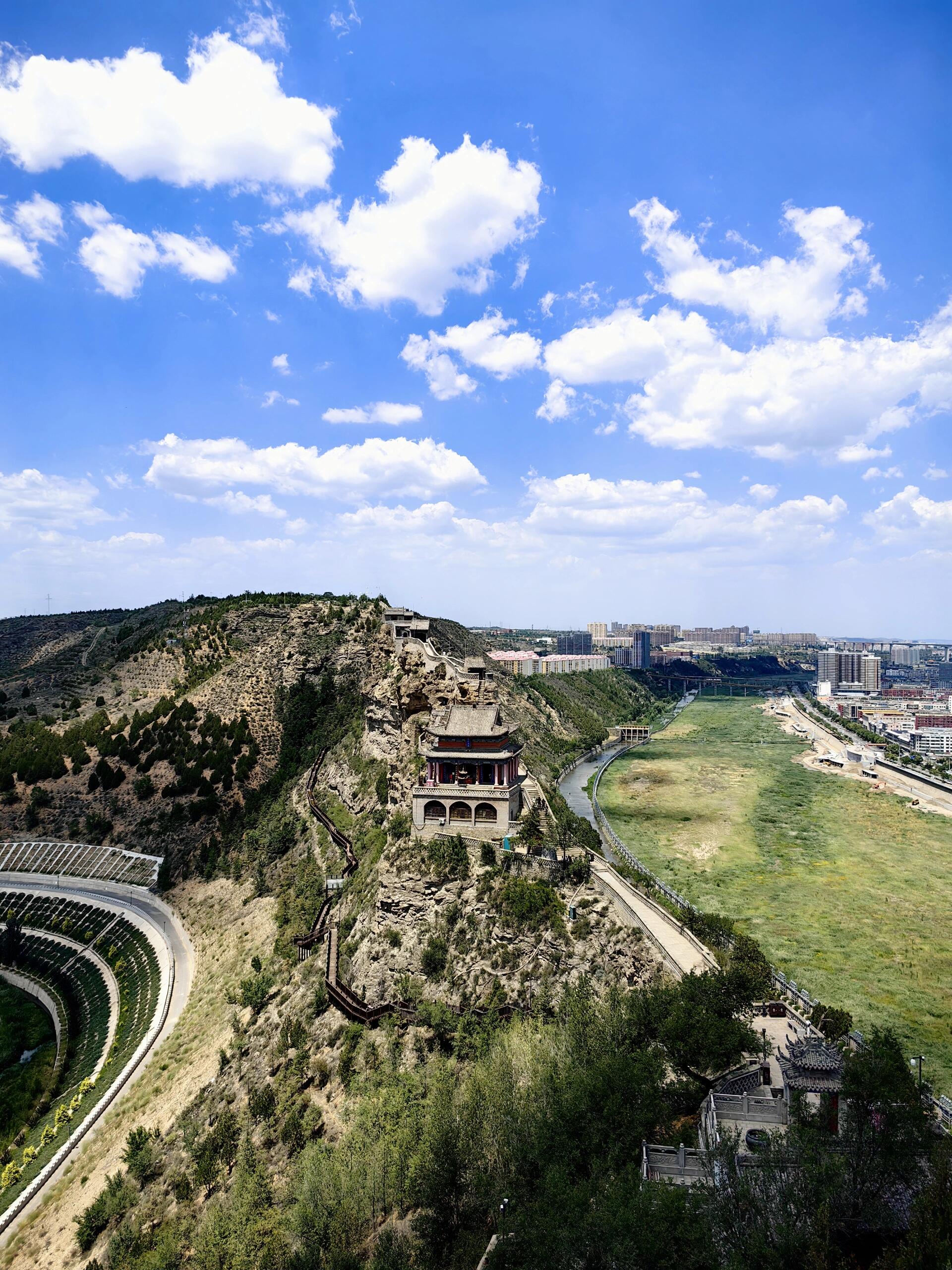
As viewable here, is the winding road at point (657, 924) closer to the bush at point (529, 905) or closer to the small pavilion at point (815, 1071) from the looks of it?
the bush at point (529, 905)

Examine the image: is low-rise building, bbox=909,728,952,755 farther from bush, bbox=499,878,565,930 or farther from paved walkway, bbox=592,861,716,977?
bush, bbox=499,878,565,930

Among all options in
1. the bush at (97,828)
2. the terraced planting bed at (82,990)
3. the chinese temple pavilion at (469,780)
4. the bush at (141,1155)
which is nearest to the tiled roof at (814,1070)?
the chinese temple pavilion at (469,780)

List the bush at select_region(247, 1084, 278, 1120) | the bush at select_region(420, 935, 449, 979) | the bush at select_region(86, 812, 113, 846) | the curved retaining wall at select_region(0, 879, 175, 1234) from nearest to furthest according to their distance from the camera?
the curved retaining wall at select_region(0, 879, 175, 1234) → the bush at select_region(247, 1084, 278, 1120) → the bush at select_region(420, 935, 449, 979) → the bush at select_region(86, 812, 113, 846)

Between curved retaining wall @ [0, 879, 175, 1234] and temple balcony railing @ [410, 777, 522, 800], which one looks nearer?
curved retaining wall @ [0, 879, 175, 1234]

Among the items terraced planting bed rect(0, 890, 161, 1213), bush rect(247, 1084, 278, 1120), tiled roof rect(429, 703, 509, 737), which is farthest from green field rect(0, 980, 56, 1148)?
tiled roof rect(429, 703, 509, 737)

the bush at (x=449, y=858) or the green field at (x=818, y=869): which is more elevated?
the bush at (x=449, y=858)

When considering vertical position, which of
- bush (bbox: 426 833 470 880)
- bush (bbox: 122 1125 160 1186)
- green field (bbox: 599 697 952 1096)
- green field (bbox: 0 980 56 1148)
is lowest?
green field (bbox: 0 980 56 1148)

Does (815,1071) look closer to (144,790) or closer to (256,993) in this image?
(256,993)
